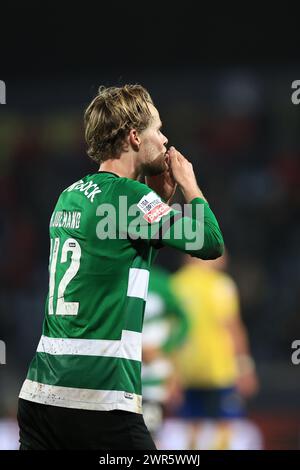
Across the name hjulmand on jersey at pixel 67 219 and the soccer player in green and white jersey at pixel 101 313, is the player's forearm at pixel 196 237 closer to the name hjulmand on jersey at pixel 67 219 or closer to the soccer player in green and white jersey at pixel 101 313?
the soccer player in green and white jersey at pixel 101 313

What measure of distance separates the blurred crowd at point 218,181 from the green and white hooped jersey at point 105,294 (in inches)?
338

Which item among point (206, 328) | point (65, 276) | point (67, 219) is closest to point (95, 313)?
point (65, 276)

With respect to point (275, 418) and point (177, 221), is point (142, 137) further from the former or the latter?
point (275, 418)

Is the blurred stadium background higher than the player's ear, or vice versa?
the blurred stadium background

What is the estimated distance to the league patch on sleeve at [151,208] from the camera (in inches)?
130

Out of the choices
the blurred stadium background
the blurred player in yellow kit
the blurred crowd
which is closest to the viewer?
the blurred player in yellow kit

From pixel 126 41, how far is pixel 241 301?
431cm

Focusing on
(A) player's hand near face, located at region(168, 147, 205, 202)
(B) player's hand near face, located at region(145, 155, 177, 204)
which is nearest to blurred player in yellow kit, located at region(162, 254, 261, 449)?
(B) player's hand near face, located at region(145, 155, 177, 204)

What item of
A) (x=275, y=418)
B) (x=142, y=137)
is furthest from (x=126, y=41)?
(x=142, y=137)

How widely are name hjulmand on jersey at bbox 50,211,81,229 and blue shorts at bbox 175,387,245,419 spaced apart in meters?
5.19

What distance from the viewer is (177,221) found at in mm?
3305

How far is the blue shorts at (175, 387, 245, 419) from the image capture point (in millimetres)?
8344

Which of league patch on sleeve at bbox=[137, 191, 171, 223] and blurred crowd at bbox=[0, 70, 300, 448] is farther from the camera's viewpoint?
blurred crowd at bbox=[0, 70, 300, 448]

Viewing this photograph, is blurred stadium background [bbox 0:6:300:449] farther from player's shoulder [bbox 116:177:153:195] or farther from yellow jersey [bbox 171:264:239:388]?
player's shoulder [bbox 116:177:153:195]
